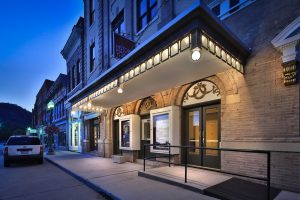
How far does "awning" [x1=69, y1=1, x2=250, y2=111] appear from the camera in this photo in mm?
4086

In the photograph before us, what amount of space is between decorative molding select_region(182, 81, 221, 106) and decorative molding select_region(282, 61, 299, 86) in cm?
202

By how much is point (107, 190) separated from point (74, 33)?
57.3ft

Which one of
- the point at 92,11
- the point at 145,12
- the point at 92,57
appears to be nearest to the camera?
the point at 145,12

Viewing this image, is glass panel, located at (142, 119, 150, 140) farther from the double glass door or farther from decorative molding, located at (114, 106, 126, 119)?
the double glass door

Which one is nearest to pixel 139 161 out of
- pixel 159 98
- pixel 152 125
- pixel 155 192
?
pixel 152 125

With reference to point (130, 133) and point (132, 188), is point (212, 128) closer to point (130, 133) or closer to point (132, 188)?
point (132, 188)

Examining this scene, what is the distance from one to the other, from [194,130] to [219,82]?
2145mm

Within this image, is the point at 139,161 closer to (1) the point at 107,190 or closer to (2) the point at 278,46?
(1) the point at 107,190

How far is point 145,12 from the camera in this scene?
10.3m

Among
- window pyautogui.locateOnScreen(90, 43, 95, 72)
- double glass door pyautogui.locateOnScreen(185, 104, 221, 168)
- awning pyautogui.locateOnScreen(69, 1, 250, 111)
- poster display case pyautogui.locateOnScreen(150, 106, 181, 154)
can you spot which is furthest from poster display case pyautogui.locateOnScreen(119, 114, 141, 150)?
window pyautogui.locateOnScreen(90, 43, 95, 72)

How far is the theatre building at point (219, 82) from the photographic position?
15.0 ft

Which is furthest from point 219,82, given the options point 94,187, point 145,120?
point 94,187

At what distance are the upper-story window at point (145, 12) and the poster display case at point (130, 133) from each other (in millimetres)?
5058

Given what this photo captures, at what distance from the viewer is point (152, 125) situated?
8.44 meters
